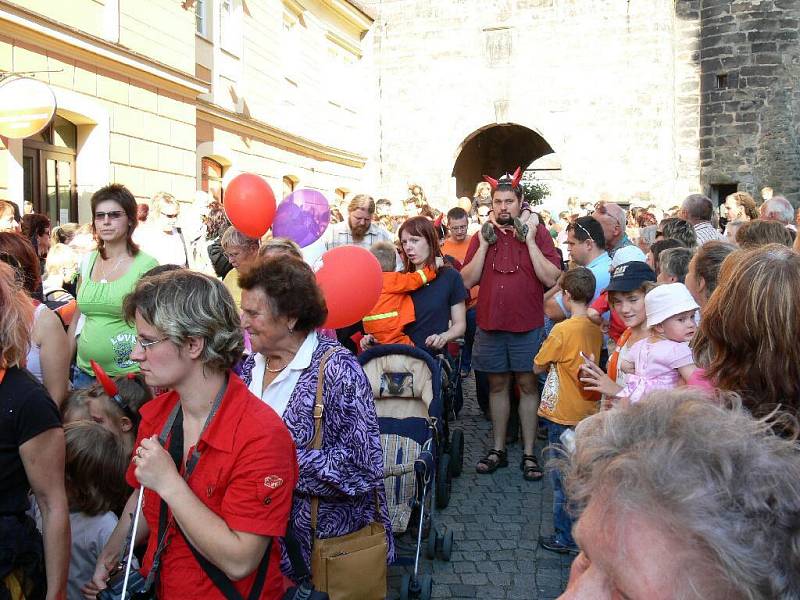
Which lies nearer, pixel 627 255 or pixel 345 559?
pixel 345 559

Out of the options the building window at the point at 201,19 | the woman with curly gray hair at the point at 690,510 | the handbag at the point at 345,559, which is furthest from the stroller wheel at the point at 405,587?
the building window at the point at 201,19

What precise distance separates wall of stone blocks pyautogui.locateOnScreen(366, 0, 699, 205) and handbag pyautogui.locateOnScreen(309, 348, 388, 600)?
69.0ft

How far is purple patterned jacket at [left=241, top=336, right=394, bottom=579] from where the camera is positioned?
3.12 metres

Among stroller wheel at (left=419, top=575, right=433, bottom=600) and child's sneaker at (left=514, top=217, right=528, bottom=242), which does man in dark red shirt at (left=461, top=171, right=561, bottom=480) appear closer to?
child's sneaker at (left=514, top=217, right=528, bottom=242)

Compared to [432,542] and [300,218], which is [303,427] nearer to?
[432,542]

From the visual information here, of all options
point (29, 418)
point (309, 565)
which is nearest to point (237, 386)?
point (29, 418)

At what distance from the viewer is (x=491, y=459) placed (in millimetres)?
6516

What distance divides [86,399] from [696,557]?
335 centimetres

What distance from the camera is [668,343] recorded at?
12.8ft

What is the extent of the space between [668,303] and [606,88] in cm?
2125

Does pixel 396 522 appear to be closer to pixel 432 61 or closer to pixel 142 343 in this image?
pixel 142 343

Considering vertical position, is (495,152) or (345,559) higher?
(495,152)

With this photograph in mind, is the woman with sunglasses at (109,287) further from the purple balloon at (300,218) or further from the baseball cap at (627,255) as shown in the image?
the baseball cap at (627,255)

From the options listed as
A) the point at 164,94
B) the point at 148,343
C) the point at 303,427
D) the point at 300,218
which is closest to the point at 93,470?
the point at 303,427
